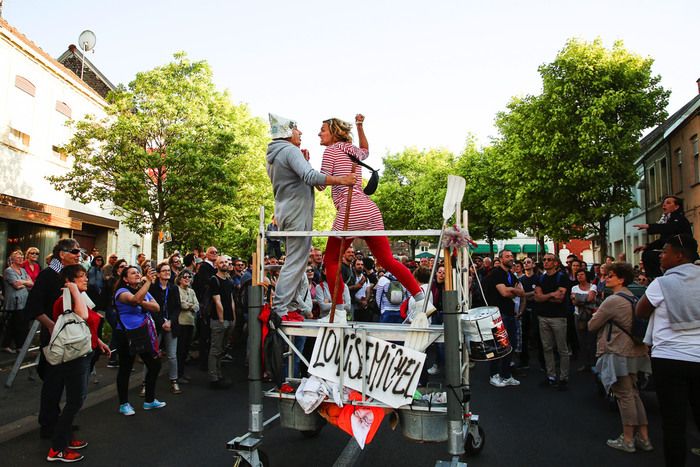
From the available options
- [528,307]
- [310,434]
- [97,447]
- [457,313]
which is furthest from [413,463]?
[528,307]

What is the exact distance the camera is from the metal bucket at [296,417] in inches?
172

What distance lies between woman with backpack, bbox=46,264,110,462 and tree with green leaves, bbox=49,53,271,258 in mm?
13418

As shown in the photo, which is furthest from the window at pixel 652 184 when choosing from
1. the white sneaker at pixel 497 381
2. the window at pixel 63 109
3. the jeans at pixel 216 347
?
the jeans at pixel 216 347

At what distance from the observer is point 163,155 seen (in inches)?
773

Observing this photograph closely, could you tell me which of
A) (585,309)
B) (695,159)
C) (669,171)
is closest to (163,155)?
(585,309)

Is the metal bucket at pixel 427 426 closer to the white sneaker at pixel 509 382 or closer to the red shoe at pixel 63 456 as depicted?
the red shoe at pixel 63 456

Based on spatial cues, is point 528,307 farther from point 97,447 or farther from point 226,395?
point 97,447

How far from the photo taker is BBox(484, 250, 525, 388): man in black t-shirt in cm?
895

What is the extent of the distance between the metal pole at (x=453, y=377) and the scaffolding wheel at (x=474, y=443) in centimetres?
149

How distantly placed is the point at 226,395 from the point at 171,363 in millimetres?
996

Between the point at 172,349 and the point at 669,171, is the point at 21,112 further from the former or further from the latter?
the point at 669,171

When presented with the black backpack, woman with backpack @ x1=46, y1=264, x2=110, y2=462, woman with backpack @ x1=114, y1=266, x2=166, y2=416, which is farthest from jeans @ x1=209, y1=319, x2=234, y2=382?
the black backpack

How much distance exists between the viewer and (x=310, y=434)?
6.02 m

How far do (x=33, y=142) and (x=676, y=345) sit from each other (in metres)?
21.4
